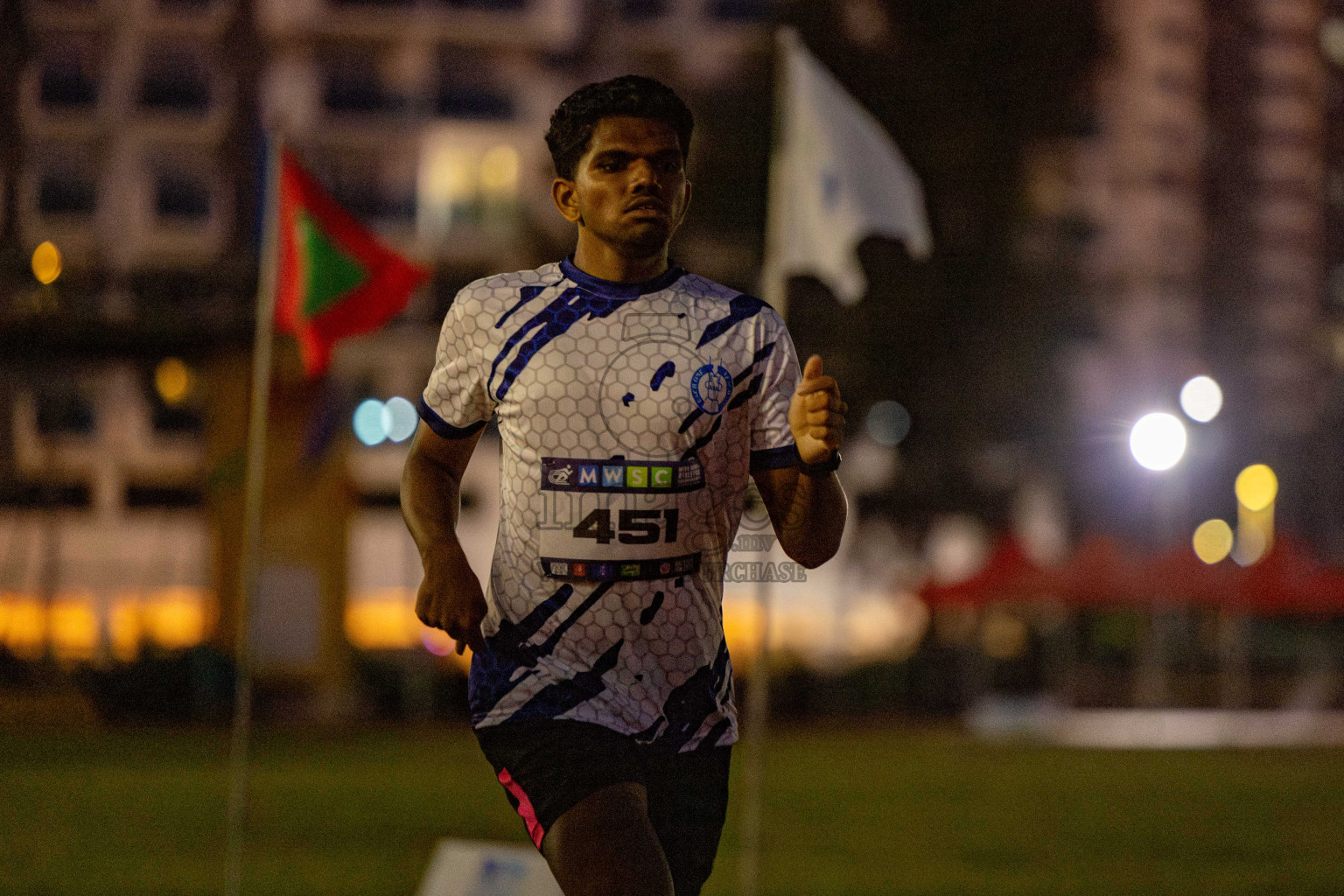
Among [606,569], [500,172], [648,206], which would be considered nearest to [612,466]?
[606,569]

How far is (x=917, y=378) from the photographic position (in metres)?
37.2

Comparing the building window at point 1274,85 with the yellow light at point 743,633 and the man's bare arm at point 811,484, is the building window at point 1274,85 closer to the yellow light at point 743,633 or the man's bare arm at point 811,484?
the yellow light at point 743,633

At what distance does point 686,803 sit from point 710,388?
0.82 meters

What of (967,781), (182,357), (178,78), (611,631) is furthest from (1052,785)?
(178,78)

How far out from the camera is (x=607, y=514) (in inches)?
142

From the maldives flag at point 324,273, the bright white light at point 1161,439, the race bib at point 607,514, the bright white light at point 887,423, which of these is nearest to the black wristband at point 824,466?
A: the race bib at point 607,514

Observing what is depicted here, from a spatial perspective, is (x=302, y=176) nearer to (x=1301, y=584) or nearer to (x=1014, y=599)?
(x=1014, y=599)

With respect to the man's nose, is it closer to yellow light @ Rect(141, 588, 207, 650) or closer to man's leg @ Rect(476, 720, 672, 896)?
man's leg @ Rect(476, 720, 672, 896)

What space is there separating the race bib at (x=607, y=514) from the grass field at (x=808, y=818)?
9158mm

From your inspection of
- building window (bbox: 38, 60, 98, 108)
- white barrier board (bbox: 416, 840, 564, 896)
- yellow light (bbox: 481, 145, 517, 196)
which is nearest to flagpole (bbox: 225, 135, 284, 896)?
white barrier board (bbox: 416, 840, 564, 896)

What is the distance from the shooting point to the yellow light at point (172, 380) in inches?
1161

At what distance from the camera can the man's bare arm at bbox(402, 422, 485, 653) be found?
139 inches

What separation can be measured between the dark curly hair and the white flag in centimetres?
738

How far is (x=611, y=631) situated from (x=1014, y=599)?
31.7 metres
